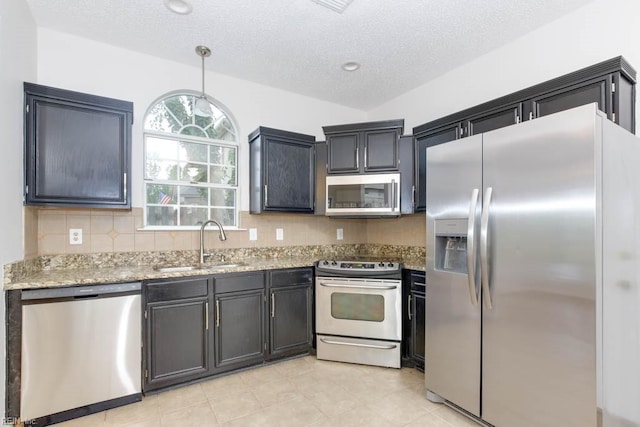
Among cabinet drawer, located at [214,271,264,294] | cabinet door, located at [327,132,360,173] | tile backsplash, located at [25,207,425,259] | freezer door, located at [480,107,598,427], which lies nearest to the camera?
freezer door, located at [480,107,598,427]

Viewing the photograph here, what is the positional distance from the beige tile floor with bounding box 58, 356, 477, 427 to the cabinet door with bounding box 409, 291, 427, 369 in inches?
6.0

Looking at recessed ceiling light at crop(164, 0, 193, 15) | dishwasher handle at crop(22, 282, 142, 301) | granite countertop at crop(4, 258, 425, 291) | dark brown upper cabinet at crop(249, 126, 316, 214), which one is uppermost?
recessed ceiling light at crop(164, 0, 193, 15)

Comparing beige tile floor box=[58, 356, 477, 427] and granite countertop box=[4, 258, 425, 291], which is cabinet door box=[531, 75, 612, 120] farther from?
beige tile floor box=[58, 356, 477, 427]

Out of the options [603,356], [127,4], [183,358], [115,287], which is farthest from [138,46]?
[603,356]

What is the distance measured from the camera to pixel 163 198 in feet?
10.2

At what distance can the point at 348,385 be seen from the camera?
2570 mm

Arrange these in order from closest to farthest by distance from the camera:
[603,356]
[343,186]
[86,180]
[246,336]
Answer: [603,356] → [86,180] → [246,336] → [343,186]

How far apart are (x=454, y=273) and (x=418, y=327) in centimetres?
87

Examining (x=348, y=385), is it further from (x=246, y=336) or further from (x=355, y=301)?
(x=246, y=336)

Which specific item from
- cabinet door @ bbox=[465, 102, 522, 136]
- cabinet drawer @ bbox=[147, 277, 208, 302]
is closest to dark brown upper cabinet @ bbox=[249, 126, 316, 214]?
cabinet drawer @ bbox=[147, 277, 208, 302]

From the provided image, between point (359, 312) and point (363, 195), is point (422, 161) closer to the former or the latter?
point (363, 195)

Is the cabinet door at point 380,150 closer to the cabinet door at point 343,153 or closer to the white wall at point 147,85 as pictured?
the cabinet door at point 343,153

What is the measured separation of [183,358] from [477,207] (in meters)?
2.43

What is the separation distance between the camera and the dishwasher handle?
6.48 ft
